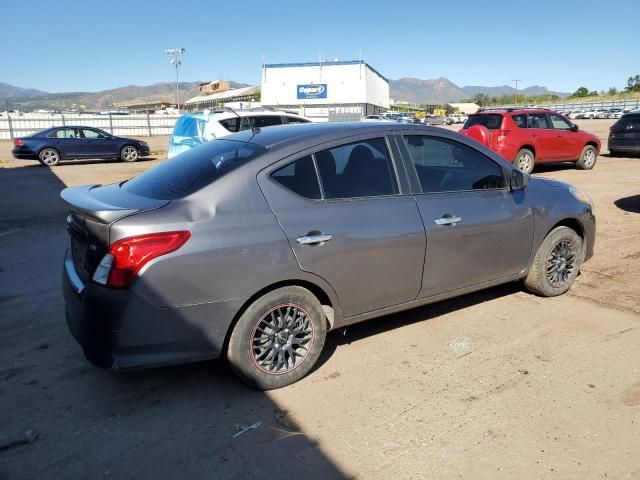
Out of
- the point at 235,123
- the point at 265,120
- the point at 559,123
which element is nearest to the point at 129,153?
the point at 265,120

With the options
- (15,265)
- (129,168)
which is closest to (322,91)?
(129,168)

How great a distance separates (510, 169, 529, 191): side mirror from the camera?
14.6 ft

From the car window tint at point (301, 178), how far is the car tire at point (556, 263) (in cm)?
235

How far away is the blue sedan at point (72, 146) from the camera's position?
18.7 m

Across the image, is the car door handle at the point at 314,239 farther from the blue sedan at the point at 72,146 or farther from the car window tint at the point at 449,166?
the blue sedan at the point at 72,146

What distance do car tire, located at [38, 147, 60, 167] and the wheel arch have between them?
719 inches

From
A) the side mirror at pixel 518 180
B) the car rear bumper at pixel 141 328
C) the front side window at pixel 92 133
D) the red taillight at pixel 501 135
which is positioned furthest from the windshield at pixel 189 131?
the front side window at pixel 92 133

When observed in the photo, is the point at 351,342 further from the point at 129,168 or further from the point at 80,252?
the point at 129,168

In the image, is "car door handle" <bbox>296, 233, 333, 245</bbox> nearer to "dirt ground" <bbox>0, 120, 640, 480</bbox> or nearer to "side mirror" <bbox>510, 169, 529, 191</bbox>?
"dirt ground" <bbox>0, 120, 640, 480</bbox>

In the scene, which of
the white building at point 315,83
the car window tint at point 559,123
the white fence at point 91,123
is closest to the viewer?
the car window tint at point 559,123

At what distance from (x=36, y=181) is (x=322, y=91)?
48.8 m

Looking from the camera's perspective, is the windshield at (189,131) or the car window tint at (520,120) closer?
the windshield at (189,131)

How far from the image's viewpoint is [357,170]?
3814 millimetres

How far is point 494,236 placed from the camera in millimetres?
4320
